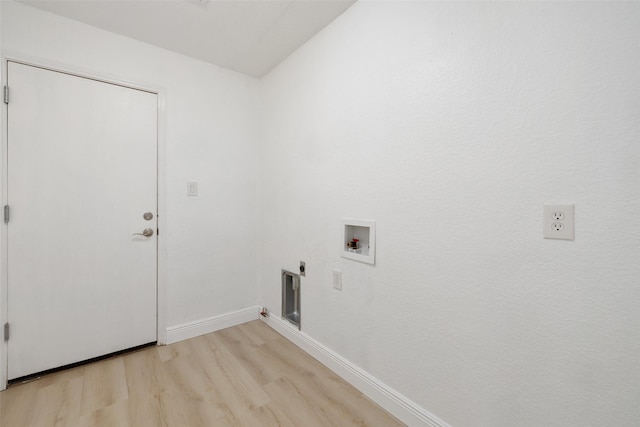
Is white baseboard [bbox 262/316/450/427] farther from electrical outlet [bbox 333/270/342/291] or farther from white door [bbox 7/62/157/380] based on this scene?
white door [bbox 7/62/157/380]

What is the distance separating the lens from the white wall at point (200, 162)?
6.44 feet

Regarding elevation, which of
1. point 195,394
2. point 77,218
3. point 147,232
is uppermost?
point 77,218

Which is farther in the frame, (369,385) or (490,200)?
(369,385)

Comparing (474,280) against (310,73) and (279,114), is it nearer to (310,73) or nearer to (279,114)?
(310,73)

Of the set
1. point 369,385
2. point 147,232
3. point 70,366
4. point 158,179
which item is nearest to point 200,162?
point 158,179

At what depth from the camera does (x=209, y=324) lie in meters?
2.38

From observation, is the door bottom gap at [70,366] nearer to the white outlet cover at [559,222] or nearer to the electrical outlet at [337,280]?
the electrical outlet at [337,280]

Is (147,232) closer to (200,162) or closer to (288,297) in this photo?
(200,162)

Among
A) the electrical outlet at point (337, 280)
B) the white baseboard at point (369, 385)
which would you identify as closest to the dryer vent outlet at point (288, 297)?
the white baseboard at point (369, 385)

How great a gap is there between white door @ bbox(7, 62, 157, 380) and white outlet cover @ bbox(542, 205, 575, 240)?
2.45m

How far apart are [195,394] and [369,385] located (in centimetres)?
105

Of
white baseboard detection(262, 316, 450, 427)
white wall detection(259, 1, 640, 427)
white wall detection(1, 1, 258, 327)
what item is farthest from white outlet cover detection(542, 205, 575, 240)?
white wall detection(1, 1, 258, 327)

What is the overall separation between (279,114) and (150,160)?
3.69 feet

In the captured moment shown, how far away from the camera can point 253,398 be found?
5.12 feet
